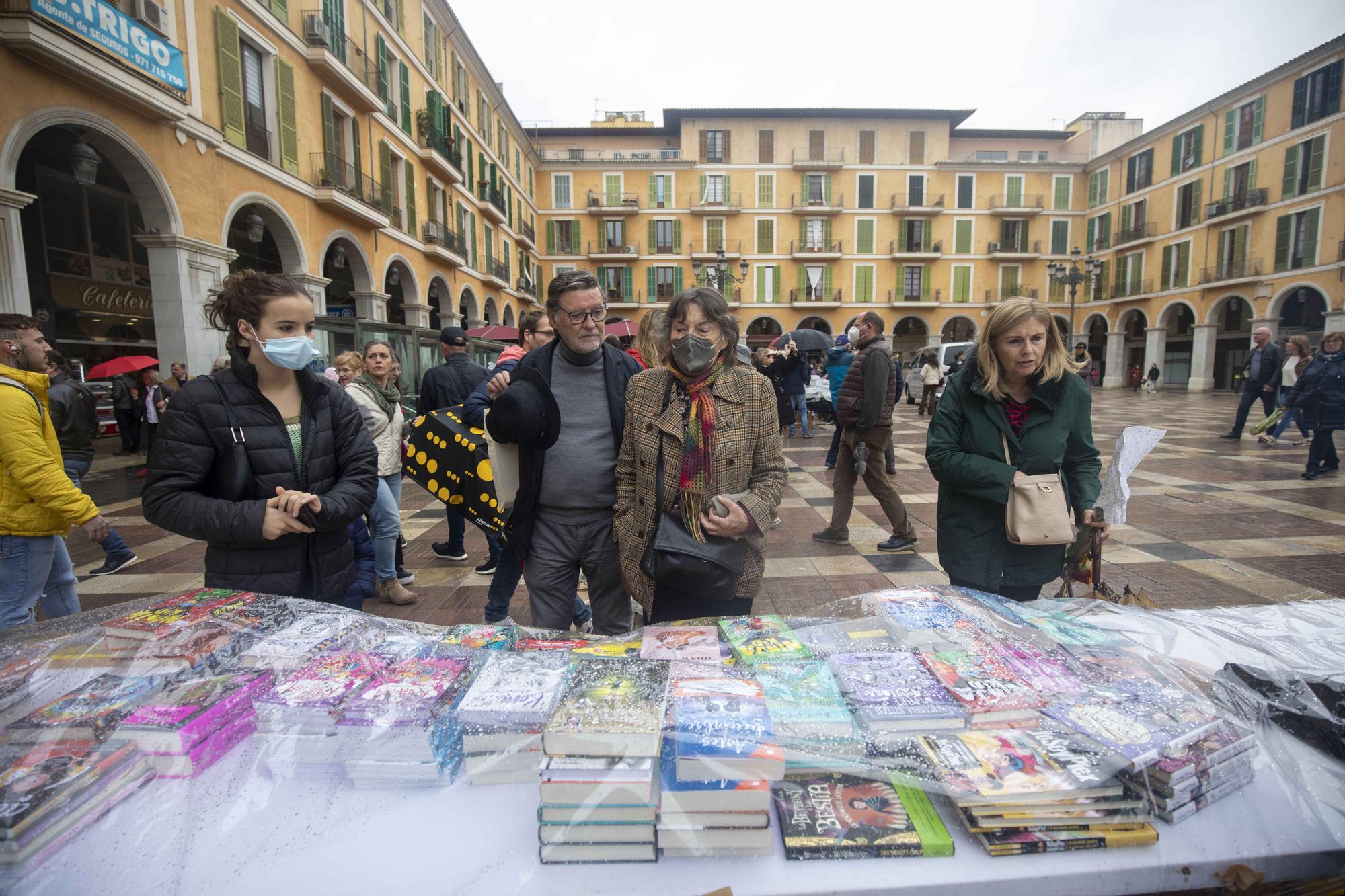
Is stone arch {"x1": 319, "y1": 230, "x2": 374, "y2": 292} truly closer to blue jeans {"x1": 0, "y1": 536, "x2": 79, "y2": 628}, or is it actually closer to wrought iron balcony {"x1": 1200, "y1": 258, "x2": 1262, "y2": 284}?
blue jeans {"x1": 0, "y1": 536, "x2": 79, "y2": 628}

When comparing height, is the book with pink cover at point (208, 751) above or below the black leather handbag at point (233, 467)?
below

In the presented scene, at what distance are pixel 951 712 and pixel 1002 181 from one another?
39136mm

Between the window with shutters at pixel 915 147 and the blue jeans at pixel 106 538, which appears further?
the window with shutters at pixel 915 147

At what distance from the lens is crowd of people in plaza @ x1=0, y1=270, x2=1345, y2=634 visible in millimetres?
1871

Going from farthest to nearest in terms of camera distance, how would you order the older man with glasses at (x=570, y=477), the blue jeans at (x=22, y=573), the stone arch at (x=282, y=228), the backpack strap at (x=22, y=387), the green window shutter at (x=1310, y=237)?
1. the green window shutter at (x=1310, y=237)
2. the stone arch at (x=282, y=228)
3. the blue jeans at (x=22, y=573)
4. the backpack strap at (x=22, y=387)
5. the older man with glasses at (x=570, y=477)

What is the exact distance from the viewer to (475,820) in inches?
45.9

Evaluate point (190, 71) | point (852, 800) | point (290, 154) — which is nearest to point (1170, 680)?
point (852, 800)

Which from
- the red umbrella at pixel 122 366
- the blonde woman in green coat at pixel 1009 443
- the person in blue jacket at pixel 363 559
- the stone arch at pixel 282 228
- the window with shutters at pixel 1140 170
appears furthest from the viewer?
the window with shutters at pixel 1140 170

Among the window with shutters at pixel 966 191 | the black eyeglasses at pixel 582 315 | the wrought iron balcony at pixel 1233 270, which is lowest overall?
the black eyeglasses at pixel 582 315

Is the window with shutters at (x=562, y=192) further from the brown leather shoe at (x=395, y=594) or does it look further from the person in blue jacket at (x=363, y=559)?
the person in blue jacket at (x=363, y=559)

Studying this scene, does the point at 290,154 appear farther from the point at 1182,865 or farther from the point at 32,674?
the point at 1182,865

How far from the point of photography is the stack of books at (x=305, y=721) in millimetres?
1271

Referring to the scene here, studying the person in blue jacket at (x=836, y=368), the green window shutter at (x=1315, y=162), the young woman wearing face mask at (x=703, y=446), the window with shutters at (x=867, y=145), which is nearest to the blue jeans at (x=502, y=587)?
the young woman wearing face mask at (x=703, y=446)

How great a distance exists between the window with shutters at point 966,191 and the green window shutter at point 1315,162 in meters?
12.9
